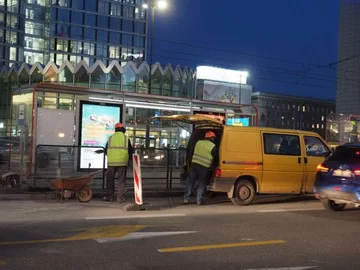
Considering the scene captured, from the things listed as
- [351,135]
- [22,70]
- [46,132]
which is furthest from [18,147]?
[22,70]

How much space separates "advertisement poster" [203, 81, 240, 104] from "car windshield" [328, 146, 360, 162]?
3296cm

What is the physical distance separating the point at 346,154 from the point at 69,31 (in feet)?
254

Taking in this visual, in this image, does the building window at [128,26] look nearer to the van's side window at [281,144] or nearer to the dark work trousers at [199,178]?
the van's side window at [281,144]

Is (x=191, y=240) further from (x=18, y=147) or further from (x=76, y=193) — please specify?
(x=18, y=147)

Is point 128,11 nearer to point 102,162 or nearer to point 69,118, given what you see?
point 69,118

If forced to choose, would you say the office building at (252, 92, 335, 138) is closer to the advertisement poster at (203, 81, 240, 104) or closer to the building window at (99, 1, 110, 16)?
the building window at (99, 1, 110, 16)

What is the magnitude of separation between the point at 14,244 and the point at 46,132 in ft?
A: 27.5

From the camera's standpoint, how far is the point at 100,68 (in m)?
38.7

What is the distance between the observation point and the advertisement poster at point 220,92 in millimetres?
44312

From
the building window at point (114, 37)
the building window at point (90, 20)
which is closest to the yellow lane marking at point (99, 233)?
the building window at point (90, 20)

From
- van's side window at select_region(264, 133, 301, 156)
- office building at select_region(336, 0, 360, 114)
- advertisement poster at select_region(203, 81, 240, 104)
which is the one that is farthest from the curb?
office building at select_region(336, 0, 360, 114)

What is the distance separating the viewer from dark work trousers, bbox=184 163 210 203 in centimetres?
1209

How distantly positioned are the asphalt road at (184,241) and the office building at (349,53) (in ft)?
240

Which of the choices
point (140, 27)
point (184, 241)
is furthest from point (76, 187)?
point (140, 27)
